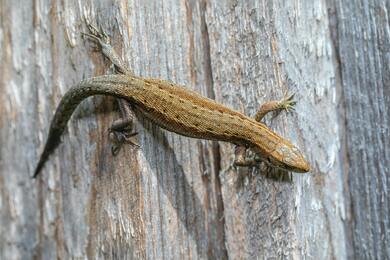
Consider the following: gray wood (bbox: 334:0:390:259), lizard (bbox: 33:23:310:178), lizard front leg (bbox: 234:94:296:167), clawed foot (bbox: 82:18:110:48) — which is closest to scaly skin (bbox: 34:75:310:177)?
lizard (bbox: 33:23:310:178)

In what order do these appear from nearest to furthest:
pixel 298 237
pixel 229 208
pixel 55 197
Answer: pixel 298 237 → pixel 229 208 → pixel 55 197

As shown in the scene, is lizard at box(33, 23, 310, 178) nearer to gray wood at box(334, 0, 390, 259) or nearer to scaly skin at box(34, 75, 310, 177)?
scaly skin at box(34, 75, 310, 177)

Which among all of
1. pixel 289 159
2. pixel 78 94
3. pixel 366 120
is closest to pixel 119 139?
pixel 78 94

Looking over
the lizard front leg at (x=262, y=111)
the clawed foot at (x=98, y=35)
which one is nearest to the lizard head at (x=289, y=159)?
the lizard front leg at (x=262, y=111)

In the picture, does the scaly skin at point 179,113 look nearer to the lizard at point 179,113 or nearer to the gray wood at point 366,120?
the lizard at point 179,113

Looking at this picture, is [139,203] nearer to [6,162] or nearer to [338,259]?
[338,259]

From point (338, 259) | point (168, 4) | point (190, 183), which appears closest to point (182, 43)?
point (168, 4)
